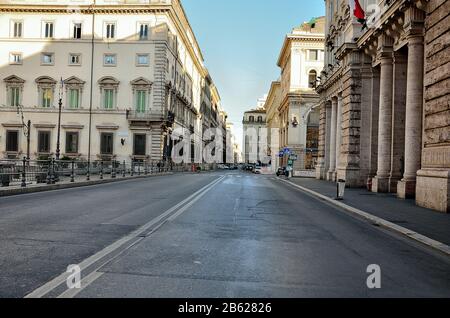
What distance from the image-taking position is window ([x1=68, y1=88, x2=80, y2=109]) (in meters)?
53.6

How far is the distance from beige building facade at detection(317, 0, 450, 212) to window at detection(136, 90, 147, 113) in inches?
957

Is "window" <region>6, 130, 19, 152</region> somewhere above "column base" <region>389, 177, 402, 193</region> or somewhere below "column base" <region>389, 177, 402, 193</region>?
above

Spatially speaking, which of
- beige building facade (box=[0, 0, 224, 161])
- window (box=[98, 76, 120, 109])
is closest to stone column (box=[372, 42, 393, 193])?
beige building facade (box=[0, 0, 224, 161])

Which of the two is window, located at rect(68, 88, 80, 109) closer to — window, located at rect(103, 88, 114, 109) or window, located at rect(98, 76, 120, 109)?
window, located at rect(98, 76, 120, 109)

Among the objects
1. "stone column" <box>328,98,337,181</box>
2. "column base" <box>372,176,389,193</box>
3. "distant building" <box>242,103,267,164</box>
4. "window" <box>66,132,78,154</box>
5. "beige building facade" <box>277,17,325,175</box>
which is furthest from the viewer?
"distant building" <box>242,103,267,164</box>

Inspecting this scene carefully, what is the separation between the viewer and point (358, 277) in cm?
564

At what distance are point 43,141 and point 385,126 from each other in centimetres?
4211

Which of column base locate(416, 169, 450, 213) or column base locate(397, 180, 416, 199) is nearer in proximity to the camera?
column base locate(416, 169, 450, 213)

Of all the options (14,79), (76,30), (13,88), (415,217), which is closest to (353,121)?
(415,217)

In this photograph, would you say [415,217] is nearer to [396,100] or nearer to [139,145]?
[396,100]

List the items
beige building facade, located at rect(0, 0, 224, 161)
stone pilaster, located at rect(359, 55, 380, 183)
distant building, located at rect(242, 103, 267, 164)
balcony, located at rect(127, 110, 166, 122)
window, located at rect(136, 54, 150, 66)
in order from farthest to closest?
distant building, located at rect(242, 103, 267, 164) < window, located at rect(136, 54, 150, 66) < beige building facade, located at rect(0, 0, 224, 161) < balcony, located at rect(127, 110, 166, 122) < stone pilaster, located at rect(359, 55, 380, 183)

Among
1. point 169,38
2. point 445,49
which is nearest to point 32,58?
point 169,38

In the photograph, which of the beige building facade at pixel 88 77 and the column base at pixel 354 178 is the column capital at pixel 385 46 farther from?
the beige building facade at pixel 88 77

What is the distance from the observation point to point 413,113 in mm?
18656
